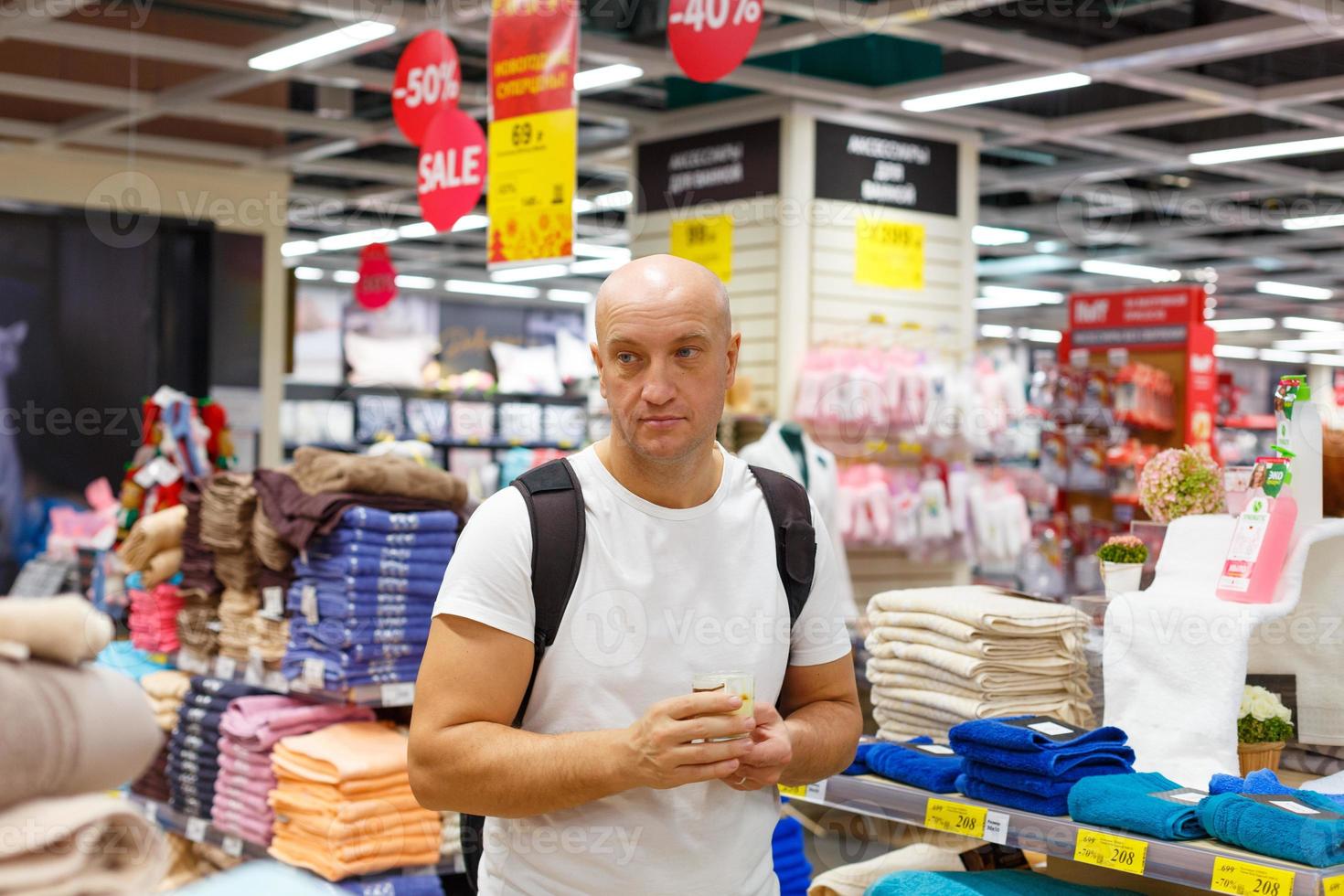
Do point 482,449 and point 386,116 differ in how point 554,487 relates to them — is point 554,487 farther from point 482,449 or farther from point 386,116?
point 482,449

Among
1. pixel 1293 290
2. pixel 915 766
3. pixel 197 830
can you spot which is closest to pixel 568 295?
pixel 1293 290

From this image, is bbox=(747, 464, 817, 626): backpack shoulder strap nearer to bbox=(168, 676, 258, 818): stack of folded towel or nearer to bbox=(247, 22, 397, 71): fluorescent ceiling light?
bbox=(168, 676, 258, 818): stack of folded towel

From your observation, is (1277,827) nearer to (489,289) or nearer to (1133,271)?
(1133,271)

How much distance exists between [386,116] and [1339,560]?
7.37 meters

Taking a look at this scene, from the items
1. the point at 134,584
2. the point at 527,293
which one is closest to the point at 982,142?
the point at 134,584

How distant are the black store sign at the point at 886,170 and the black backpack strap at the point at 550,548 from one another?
19.5 ft

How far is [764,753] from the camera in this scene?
1.87 metres

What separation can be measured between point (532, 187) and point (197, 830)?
250 cm

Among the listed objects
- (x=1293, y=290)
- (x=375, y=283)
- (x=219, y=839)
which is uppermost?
(x=1293, y=290)

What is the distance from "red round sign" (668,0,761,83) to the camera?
438 cm

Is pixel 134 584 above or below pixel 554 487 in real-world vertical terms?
below

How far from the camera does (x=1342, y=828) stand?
89.7 inches

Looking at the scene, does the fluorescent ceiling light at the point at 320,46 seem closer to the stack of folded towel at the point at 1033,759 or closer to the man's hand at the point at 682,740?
the stack of folded towel at the point at 1033,759

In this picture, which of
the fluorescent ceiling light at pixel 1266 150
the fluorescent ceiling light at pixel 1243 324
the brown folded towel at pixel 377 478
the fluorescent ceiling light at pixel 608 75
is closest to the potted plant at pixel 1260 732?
the brown folded towel at pixel 377 478
